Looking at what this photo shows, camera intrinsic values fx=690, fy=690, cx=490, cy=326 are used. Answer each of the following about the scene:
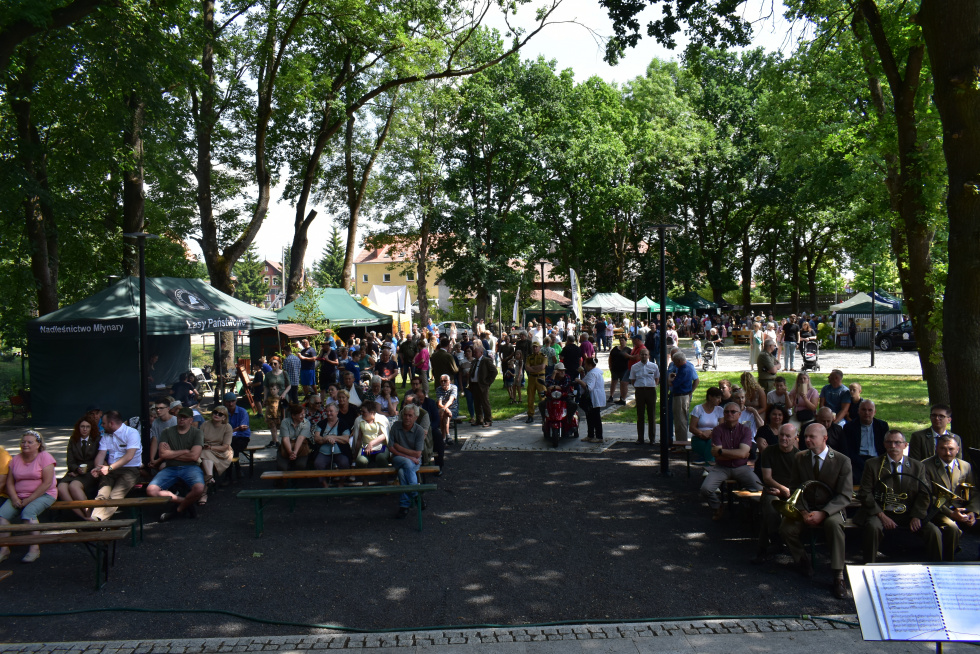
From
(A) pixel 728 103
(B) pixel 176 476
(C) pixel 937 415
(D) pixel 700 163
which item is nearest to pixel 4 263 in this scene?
(B) pixel 176 476

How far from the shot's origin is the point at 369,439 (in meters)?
9.02

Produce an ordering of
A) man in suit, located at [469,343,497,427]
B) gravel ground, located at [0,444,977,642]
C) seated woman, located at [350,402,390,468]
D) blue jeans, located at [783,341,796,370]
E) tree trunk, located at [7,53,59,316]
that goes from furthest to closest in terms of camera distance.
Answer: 1. blue jeans, located at [783,341,796,370]
2. tree trunk, located at [7,53,59,316]
3. man in suit, located at [469,343,497,427]
4. seated woman, located at [350,402,390,468]
5. gravel ground, located at [0,444,977,642]

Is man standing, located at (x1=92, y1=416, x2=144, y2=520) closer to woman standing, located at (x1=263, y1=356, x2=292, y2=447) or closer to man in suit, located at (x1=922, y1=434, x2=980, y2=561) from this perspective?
woman standing, located at (x1=263, y1=356, x2=292, y2=447)

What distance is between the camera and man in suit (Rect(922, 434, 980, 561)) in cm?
606

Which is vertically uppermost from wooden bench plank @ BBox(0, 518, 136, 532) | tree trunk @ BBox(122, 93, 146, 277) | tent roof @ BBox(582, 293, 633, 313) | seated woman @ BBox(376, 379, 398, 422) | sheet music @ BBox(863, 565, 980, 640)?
tree trunk @ BBox(122, 93, 146, 277)

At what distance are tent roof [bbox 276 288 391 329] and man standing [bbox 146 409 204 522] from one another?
12783 mm

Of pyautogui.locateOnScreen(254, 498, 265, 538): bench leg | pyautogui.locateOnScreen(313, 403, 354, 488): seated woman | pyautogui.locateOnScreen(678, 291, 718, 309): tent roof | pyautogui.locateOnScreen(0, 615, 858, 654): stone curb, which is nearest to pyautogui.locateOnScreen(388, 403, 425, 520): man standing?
pyautogui.locateOnScreen(313, 403, 354, 488): seated woman

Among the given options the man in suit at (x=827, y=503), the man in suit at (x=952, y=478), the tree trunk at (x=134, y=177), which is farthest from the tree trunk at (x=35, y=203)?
the man in suit at (x=952, y=478)

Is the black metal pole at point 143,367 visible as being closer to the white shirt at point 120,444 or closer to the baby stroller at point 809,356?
the white shirt at point 120,444

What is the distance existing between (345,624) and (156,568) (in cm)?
236

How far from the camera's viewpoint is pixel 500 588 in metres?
5.96

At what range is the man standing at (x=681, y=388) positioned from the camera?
1080cm

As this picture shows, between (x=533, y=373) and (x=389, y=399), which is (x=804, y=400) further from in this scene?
(x=389, y=399)

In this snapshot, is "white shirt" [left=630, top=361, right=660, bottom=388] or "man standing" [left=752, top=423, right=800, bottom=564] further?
"white shirt" [left=630, top=361, right=660, bottom=388]
